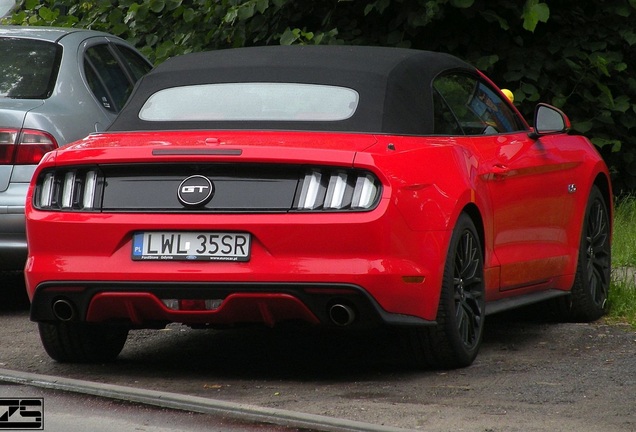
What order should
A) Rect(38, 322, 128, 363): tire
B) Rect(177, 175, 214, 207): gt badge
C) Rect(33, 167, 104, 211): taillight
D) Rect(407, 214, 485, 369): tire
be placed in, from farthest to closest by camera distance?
1. Rect(38, 322, 128, 363): tire
2. Rect(407, 214, 485, 369): tire
3. Rect(33, 167, 104, 211): taillight
4. Rect(177, 175, 214, 207): gt badge

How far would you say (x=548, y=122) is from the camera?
26.4 ft

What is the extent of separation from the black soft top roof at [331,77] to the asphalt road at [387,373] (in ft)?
3.17

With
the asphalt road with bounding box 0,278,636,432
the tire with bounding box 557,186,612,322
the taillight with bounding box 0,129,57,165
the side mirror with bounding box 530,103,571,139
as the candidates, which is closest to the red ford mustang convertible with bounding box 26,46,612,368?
the asphalt road with bounding box 0,278,636,432

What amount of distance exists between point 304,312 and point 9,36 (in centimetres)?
419

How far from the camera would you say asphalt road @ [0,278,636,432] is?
5707mm

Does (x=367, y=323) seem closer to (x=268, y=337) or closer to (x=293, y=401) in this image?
(x=293, y=401)

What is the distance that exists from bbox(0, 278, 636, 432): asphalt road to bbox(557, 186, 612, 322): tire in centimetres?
11

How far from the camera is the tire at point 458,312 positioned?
6570 millimetres

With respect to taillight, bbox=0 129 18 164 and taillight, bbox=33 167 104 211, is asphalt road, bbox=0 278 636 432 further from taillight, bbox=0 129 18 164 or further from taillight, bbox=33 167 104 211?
taillight, bbox=0 129 18 164

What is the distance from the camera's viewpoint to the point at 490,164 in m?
7.21

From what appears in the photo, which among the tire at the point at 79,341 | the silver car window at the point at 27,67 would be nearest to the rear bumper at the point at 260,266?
the tire at the point at 79,341

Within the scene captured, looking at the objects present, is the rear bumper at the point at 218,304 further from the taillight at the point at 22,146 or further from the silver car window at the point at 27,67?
the silver car window at the point at 27,67

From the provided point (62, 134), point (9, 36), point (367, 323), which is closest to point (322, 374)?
point (367, 323)

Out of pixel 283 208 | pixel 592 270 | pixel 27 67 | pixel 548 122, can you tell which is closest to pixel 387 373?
pixel 283 208
